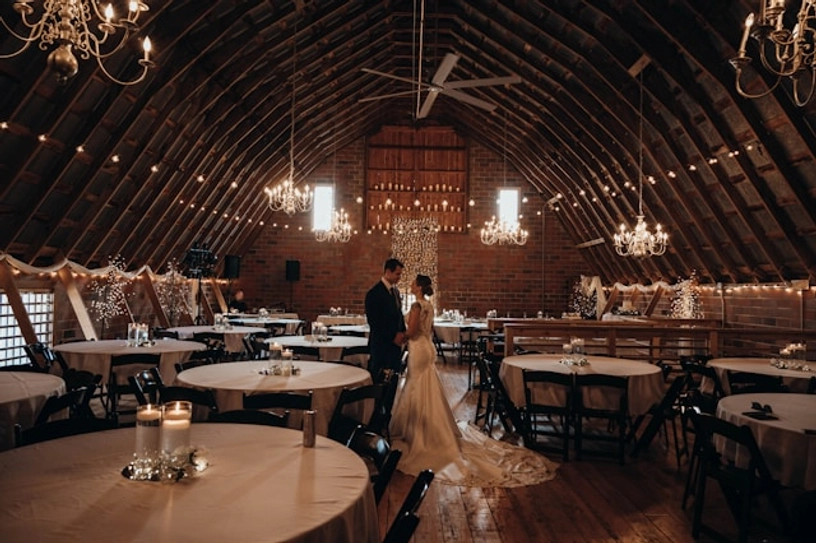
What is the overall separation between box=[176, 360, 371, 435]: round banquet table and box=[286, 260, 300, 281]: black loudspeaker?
37.5ft

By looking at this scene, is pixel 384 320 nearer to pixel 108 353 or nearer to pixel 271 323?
pixel 108 353

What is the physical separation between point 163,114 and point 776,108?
7.83 meters

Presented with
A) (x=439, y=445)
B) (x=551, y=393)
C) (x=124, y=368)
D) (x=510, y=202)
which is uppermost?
(x=510, y=202)

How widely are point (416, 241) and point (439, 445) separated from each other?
459 inches

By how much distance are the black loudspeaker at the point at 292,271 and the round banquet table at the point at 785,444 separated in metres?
13.3

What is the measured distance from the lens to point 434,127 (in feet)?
55.7

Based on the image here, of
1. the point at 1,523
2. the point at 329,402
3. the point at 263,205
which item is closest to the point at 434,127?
the point at 263,205

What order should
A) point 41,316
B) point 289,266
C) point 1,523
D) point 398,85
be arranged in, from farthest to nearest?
point 289,266 → point 398,85 → point 41,316 → point 1,523

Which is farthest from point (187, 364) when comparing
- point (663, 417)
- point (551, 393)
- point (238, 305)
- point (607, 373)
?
point (238, 305)

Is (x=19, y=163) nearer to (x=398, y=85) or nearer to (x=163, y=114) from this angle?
(x=163, y=114)

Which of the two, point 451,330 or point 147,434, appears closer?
point 147,434

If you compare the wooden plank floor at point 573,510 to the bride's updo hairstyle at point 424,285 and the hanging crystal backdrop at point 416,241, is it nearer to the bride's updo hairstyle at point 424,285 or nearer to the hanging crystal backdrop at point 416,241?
the bride's updo hairstyle at point 424,285

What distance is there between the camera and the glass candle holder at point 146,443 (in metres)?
2.22

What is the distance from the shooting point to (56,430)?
112 inches
